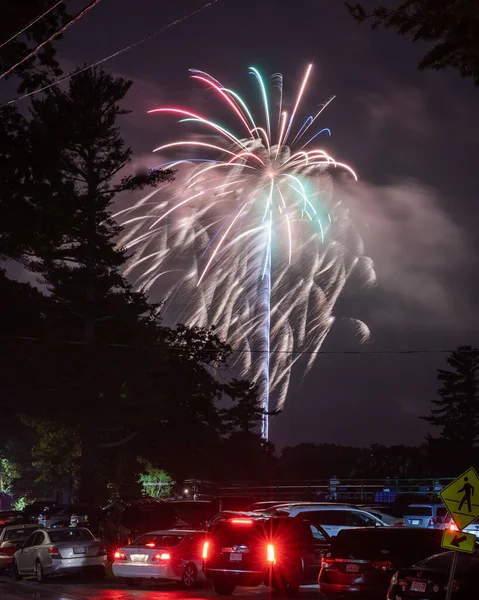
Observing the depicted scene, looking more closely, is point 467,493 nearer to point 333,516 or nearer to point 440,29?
point 440,29

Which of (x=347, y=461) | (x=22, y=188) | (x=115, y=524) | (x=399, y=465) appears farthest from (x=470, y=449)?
(x=22, y=188)

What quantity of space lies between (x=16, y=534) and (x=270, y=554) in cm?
1111

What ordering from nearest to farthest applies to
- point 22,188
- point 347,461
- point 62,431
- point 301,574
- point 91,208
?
1. point 301,574
2. point 22,188
3. point 91,208
4. point 62,431
5. point 347,461

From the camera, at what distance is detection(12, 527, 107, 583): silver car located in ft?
79.8

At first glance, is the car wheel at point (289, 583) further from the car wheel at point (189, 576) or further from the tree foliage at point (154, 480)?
the tree foliage at point (154, 480)

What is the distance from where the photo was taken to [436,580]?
556 inches

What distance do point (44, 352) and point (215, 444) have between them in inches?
669

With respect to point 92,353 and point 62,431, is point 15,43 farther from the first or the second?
point 62,431

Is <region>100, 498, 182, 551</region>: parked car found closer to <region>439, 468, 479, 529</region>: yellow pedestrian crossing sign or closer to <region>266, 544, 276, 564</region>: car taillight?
<region>266, 544, 276, 564</region>: car taillight

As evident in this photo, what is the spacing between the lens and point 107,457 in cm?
6012

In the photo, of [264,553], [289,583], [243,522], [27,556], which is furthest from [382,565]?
[27,556]

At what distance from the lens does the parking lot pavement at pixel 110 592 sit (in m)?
20.2

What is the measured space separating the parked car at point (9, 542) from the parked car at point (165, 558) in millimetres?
6094

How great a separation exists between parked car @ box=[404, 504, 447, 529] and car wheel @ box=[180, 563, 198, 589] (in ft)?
41.5
